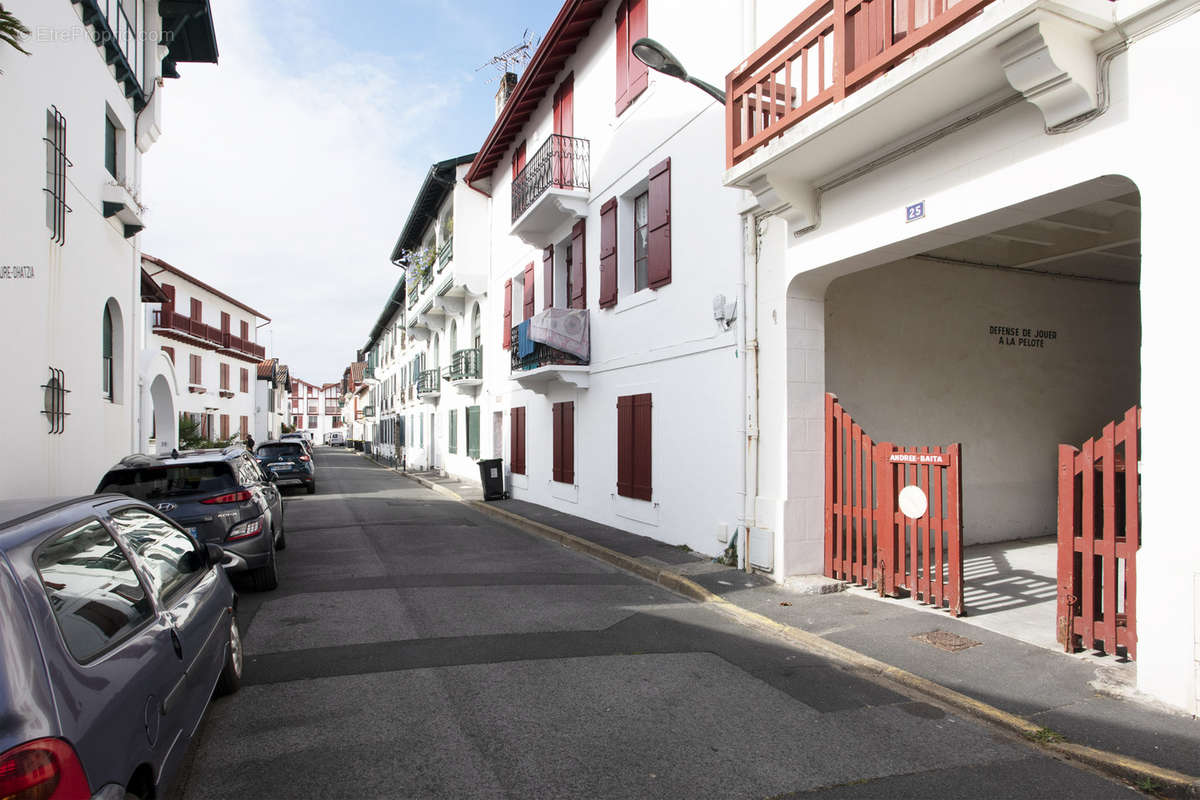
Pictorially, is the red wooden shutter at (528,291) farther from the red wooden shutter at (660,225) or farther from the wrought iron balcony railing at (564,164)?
the red wooden shutter at (660,225)

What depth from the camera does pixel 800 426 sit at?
8094 mm

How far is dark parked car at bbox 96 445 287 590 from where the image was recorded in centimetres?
753

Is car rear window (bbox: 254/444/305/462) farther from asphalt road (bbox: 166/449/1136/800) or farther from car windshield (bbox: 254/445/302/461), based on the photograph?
asphalt road (bbox: 166/449/1136/800)

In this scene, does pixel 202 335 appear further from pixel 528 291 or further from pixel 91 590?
pixel 91 590

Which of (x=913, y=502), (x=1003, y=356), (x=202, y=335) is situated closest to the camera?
(x=913, y=502)

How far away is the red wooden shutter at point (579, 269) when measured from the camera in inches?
547

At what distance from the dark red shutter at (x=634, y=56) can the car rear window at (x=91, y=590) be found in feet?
33.8

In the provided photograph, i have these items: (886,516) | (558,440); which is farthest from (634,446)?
(886,516)

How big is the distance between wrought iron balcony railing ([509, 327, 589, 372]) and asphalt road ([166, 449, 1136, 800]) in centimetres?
647

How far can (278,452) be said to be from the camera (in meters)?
22.2

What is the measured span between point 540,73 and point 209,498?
428 inches

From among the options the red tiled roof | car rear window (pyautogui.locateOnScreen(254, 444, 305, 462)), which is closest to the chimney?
the red tiled roof

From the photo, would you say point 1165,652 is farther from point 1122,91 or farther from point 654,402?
point 654,402

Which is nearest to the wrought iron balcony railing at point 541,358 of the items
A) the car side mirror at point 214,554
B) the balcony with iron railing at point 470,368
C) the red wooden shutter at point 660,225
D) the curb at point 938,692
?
the red wooden shutter at point 660,225
